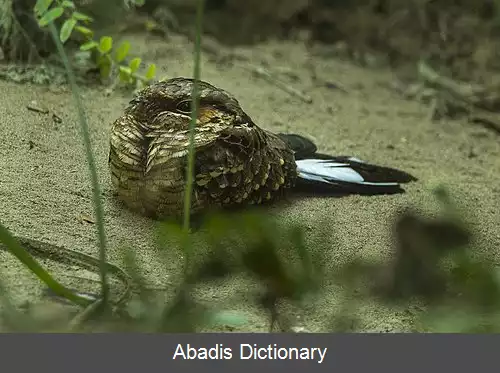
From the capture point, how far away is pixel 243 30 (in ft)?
8.05

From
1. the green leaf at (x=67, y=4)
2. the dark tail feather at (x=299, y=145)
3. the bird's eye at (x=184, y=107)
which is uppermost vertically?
the green leaf at (x=67, y=4)

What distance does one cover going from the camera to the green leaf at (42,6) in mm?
1483

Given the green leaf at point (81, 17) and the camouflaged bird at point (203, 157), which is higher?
the green leaf at point (81, 17)

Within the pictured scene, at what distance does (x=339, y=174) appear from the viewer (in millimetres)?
1468

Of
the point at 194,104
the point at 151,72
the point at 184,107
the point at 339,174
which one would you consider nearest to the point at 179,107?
the point at 184,107

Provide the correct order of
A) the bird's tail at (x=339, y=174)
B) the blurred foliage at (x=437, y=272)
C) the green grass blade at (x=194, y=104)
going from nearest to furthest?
the blurred foliage at (x=437, y=272) → the green grass blade at (x=194, y=104) → the bird's tail at (x=339, y=174)

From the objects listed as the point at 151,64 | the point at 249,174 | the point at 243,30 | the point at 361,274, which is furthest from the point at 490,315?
the point at 243,30

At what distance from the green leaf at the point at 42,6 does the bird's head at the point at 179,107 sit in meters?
0.32

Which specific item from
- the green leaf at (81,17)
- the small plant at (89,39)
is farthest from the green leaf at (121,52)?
the green leaf at (81,17)

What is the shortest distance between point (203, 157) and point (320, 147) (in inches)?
14.3

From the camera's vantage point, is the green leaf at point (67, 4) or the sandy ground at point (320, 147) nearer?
the sandy ground at point (320, 147)

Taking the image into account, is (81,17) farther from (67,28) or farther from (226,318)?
(226,318)

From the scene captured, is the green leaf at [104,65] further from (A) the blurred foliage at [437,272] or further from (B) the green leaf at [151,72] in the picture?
(A) the blurred foliage at [437,272]

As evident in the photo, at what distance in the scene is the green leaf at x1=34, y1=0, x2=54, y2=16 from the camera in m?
1.48
